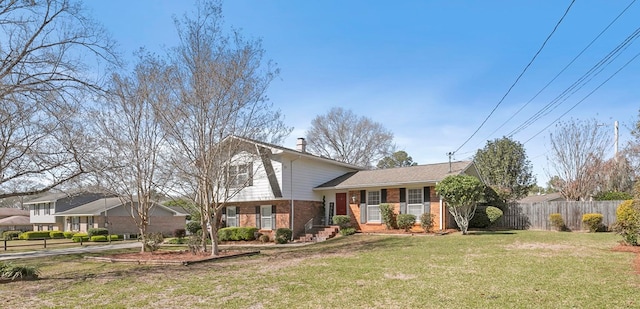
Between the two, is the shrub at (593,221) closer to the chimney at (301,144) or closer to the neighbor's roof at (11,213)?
the chimney at (301,144)

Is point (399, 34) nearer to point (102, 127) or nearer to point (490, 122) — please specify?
point (490, 122)

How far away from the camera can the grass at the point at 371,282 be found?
7066 mm

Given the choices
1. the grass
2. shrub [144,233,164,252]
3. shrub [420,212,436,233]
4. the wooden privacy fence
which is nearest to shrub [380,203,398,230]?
shrub [420,212,436,233]

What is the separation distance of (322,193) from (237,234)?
5840 mm

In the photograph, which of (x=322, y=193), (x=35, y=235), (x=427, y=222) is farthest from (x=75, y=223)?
(x=427, y=222)

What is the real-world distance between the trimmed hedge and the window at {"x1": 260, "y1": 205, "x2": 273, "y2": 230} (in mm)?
693

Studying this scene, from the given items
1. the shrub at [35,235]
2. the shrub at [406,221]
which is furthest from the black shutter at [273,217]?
the shrub at [35,235]

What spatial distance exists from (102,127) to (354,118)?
103ft

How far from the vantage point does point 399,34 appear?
15.1 meters

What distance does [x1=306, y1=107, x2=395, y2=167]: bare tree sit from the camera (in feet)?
145

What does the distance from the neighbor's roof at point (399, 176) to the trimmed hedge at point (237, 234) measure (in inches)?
192

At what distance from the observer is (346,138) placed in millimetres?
44125

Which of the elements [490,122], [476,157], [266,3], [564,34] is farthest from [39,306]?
[476,157]

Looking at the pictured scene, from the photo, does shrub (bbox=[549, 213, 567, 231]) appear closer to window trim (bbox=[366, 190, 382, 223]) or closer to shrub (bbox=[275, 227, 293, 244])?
window trim (bbox=[366, 190, 382, 223])
